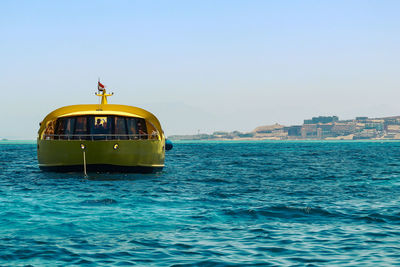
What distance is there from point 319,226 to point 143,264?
539 cm

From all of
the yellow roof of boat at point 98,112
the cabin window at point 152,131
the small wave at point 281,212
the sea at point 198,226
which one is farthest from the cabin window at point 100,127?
the small wave at point 281,212

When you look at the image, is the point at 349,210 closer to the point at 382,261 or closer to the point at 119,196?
the point at 382,261

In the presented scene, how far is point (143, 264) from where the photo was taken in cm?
913

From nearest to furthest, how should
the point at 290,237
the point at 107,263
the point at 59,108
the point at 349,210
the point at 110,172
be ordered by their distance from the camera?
1. the point at 107,263
2. the point at 290,237
3. the point at 349,210
4. the point at 110,172
5. the point at 59,108

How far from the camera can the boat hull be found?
25.6 m

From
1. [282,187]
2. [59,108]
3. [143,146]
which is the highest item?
[59,108]

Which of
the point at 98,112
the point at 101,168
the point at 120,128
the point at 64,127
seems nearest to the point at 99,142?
the point at 101,168

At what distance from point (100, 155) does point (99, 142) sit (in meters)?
0.69

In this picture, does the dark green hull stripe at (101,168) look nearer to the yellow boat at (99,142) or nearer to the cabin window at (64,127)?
the yellow boat at (99,142)

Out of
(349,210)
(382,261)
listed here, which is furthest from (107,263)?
(349,210)

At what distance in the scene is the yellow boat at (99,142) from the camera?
84.3 feet

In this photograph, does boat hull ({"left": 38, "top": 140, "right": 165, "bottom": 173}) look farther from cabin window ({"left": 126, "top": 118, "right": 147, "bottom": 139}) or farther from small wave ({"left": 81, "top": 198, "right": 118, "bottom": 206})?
small wave ({"left": 81, "top": 198, "right": 118, "bottom": 206})

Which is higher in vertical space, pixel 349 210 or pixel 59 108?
pixel 59 108

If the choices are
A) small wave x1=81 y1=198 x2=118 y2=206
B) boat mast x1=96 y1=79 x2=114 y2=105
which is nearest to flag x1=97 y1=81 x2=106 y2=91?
boat mast x1=96 y1=79 x2=114 y2=105
